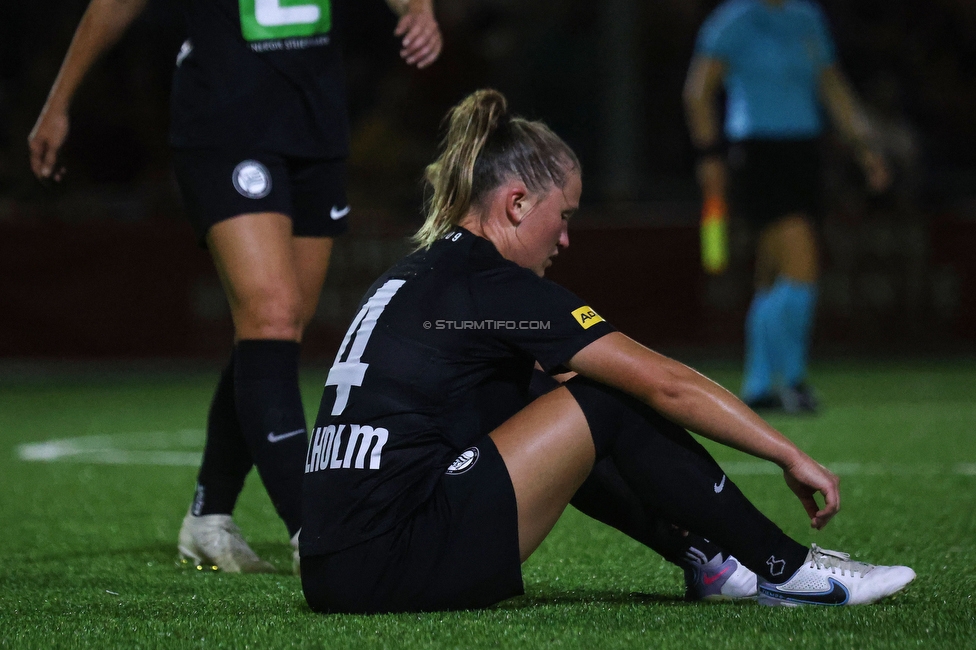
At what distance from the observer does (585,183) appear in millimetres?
9422

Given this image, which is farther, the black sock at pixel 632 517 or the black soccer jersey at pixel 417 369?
the black sock at pixel 632 517

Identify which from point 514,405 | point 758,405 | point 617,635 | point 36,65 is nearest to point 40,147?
point 514,405

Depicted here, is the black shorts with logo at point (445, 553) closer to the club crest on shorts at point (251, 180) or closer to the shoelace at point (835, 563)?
the shoelace at point (835, 563)

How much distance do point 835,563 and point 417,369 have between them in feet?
2.92

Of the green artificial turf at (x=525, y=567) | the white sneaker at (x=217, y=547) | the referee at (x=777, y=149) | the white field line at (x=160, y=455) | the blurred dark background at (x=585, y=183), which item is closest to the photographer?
the green artificial turf at (x=525, y=567)

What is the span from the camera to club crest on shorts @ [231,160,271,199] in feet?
10.8

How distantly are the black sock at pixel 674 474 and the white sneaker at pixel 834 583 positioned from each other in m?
0.05

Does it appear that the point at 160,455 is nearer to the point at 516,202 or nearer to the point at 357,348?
the point at 357,348

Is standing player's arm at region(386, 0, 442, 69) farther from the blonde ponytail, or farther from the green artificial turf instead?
the green artificial turf

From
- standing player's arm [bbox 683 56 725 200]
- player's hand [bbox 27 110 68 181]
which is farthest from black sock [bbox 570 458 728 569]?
standing player's arm [bbox 683 56 725 200]

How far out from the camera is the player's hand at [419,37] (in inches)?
128

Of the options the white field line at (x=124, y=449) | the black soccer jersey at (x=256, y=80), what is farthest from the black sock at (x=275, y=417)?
the white field line at (x=124, y=449)

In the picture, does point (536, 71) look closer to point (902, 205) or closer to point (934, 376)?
point (902, 205)

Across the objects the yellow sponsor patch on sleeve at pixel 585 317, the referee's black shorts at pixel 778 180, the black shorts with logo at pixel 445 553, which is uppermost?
the yellow sponsor patch on sleeve at pixel 585 317
